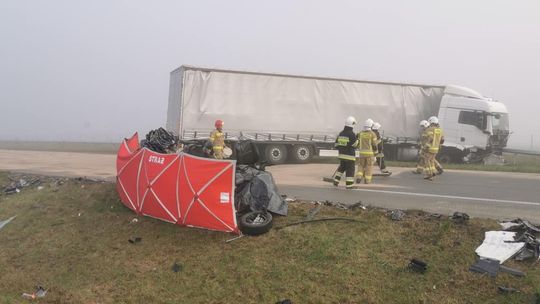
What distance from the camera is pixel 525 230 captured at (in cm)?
644

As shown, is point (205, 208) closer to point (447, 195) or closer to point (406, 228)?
point (406, 228)

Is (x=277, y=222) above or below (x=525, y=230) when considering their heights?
below

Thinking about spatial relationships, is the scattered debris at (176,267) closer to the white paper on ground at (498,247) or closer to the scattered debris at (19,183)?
the white paper on ground at (498,247)

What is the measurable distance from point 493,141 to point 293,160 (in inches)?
396

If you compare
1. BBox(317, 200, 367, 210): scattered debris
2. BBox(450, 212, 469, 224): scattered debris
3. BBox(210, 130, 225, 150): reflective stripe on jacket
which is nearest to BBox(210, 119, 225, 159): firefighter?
BBox(210, 130, 225, 150): reflective stripe on jacket

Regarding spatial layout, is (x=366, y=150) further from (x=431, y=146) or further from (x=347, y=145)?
→ (x=431, y=146)

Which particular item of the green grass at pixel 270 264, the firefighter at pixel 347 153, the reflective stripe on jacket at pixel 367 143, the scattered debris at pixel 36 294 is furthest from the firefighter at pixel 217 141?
the scattered debris at pixel 36 294

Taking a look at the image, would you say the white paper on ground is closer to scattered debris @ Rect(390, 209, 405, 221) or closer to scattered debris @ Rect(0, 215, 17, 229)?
scattered debris @ Rect(390, 209, 405, 221)

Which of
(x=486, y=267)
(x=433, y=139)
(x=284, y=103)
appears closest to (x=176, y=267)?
(x=486, y=267)

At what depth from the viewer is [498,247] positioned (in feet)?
19.7

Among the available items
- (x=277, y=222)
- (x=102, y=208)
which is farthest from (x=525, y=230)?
(x=102, y=208)

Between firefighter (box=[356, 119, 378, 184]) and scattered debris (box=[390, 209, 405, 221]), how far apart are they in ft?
14.0

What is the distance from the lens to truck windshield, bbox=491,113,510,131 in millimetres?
22641

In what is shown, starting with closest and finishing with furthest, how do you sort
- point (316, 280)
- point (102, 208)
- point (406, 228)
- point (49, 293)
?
point (316, 280) < point (49, 293) < point (406, 228) < point (102, 208)
